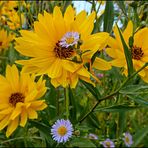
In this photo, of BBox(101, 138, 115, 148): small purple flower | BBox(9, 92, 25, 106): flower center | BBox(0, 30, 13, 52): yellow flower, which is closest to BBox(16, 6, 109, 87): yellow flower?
BBox(9, 92, 25, 106): flower center

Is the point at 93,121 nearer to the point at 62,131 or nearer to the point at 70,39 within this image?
the point at 62,131

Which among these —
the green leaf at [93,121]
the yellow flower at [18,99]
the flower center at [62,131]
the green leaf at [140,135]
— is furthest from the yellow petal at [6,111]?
the green leaf at [140,135]

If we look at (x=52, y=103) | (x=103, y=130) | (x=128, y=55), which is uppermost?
(x=128, y=55)

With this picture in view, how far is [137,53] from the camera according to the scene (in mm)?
721

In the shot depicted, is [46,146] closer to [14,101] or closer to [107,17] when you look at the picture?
[14,101]

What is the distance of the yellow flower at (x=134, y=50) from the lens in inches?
27.2

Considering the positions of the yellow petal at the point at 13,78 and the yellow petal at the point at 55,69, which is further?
the yellow petal at the point at 13,78

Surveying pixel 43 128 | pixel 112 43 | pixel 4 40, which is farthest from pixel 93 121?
pixel 4 40

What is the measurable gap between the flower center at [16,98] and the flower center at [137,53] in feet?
0.77

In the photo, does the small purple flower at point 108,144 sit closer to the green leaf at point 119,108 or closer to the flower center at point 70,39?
the green leaf at point 119,108

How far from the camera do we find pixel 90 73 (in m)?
0.65

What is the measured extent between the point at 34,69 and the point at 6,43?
0.60 meters

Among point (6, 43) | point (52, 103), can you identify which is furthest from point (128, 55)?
point (6, 43)

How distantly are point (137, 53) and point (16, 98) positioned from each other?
25cm
